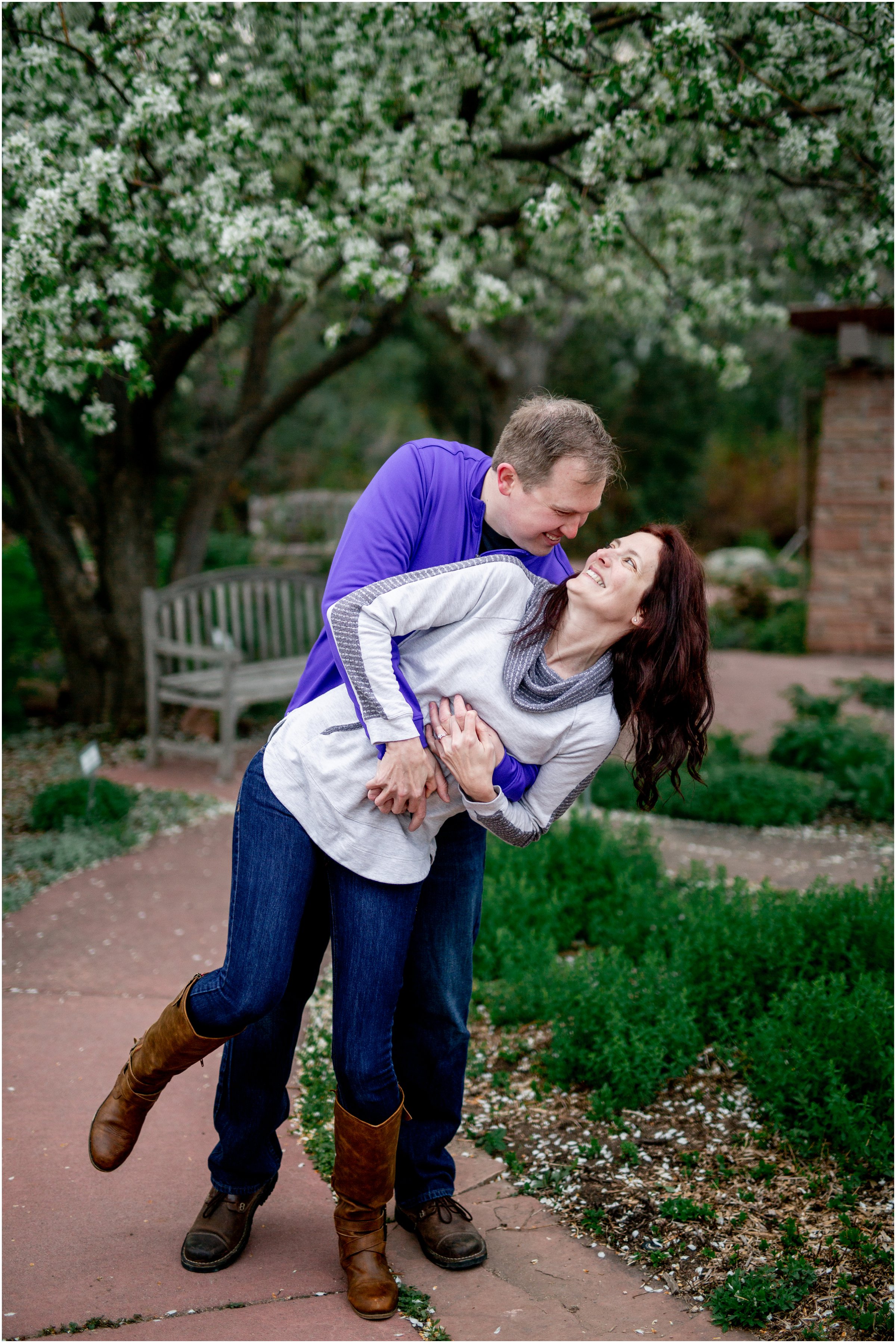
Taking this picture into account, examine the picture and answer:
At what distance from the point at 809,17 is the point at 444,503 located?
346 cm

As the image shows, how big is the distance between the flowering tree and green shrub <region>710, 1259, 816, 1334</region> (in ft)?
11.7

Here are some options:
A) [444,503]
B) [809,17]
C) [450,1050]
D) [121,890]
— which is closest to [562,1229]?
[450,1050]

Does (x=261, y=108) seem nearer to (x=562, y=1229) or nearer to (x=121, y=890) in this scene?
(x=121, y=890)

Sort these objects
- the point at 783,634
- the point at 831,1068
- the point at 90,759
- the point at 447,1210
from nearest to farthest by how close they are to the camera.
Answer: the point at 447,1210 → the point at 831,1068 → the point at 90,759 → the point at 783,634

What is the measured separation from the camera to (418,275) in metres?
5.36

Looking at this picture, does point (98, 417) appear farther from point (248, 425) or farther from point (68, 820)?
point (248, 425)

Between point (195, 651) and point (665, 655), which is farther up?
point (665, 655)

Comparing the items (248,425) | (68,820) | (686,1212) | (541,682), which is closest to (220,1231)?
(686,1212)

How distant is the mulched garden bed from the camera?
2352mm

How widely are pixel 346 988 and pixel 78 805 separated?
382 centimetres

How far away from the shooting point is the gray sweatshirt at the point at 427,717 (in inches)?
80.8

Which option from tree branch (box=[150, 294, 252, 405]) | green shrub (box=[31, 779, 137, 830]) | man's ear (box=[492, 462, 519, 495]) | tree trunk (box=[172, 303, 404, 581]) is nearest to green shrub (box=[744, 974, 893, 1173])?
man's ear (box=[492, 462, 519, 495])

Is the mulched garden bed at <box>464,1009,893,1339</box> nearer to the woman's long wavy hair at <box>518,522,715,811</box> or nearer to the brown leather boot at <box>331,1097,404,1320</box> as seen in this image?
the brown leather boot at <box>331,1097,404,1320</box>

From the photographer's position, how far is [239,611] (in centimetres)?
796
